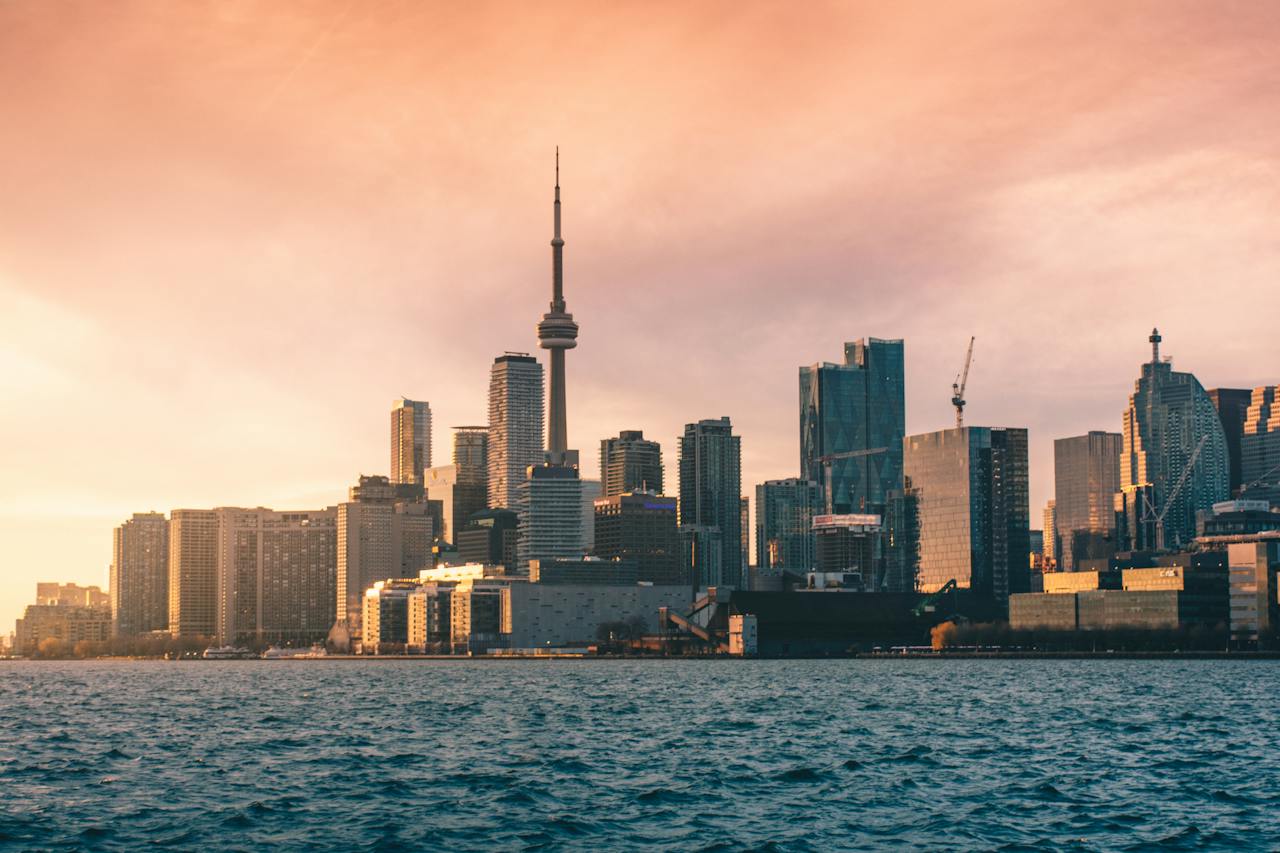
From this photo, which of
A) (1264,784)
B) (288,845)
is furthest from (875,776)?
(288,845)

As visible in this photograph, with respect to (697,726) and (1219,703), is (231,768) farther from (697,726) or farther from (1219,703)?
(1219,703)

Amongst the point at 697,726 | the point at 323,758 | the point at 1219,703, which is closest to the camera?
the point at 323,758

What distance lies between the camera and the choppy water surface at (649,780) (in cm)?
6875

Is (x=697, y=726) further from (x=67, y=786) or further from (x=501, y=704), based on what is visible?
(x=67, y=786)

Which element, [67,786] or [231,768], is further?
[231,768]

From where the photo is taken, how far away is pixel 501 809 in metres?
76.7

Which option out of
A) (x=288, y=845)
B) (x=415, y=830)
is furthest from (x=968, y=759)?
(x=288, y=845)

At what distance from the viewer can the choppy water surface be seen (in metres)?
68.8

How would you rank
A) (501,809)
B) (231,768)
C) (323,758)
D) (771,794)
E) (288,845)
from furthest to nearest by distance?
(323,758), (231,768), (771,794), (501,809), (288,845)

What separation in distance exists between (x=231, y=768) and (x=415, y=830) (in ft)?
98.2

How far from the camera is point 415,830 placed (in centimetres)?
7012

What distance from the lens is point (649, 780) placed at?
87812 millimetres

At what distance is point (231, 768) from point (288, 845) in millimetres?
31593

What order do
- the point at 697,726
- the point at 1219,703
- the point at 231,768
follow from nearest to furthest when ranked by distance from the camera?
1. the point at 231,768
2. the point at 697,726
3. the point at 1219,703
